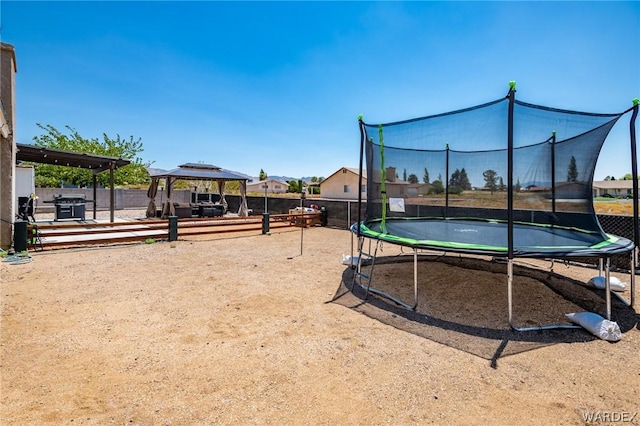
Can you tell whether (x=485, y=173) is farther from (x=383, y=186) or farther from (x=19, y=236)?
(x=19, y=236)

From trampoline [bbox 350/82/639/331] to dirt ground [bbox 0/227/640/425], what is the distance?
27.4 inches

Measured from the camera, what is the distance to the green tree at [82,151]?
738 inches

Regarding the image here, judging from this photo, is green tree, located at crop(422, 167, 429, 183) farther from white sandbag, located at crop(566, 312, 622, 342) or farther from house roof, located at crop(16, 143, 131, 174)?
house roof, located at crop(16, 143, 131, 174)

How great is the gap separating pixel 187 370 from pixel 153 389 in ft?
0.83

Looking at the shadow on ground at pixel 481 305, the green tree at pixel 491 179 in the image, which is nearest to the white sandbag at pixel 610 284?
the shadow on ground at pixel 481 305

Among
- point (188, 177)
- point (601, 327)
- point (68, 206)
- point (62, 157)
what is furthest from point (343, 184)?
point (601, 327)

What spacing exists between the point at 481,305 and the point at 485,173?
75.2 inches

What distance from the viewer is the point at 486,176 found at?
4.23 metres

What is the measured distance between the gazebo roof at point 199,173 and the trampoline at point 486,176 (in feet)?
32.4

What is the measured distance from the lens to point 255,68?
9.16 meters

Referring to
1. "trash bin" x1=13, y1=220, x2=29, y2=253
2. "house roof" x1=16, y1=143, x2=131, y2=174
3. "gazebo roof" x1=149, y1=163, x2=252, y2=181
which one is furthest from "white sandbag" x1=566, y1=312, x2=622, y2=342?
"gazebo roof" x1=149, y1=163, x2=252, y2=181

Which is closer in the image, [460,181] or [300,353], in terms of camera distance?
[300,353]

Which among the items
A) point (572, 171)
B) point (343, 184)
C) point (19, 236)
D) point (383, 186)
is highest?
point (343, 184)

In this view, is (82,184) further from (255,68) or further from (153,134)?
(255,68)
